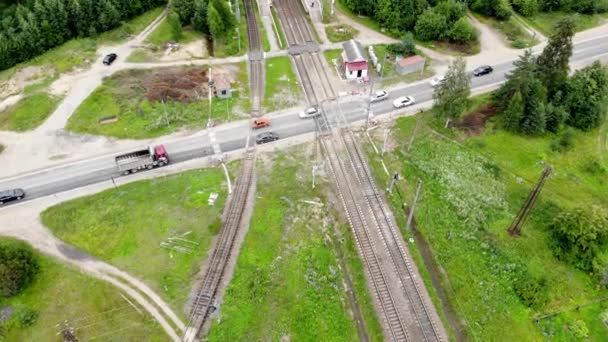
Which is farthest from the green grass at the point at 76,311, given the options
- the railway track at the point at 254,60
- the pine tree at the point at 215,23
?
the pine tree at the point at 215,23

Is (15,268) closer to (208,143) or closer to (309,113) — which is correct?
(208,143)

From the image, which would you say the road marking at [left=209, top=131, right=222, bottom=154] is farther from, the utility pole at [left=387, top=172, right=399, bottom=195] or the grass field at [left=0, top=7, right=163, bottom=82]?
the grass field at [left=0, top=7, right=163, bottom=82]

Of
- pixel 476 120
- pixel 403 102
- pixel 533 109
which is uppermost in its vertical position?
→ pixel 533 109

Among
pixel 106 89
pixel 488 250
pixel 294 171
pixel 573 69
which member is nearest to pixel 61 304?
pixel 294 171

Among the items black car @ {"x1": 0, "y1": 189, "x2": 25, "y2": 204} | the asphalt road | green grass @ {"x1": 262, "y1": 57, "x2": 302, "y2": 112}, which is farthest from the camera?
green grass @ {"x1": 262, "y1": 57, "x2": 302, "y2": 112}

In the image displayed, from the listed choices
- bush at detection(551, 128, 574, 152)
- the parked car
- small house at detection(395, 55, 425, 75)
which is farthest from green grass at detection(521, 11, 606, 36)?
the parked car

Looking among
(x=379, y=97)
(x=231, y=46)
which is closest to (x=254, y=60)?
(x=231, y=46)
